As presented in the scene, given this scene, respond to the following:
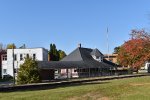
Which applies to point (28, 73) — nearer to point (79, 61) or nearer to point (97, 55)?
point (79, 61)

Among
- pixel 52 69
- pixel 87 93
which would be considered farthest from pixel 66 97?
pixel 52 69

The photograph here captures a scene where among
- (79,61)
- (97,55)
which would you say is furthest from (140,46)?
(97,55)

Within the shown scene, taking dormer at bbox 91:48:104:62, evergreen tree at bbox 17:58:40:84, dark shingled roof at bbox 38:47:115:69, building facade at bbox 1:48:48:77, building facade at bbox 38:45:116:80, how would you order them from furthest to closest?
dormer at bbox 91:48:104:62, building facade at bbox 1:48:48:77, dark shingled roof at bbox 38:47:115:69, building facade at bbox 38:45:116:80, evergreen tree at bbox 17:58:40:84

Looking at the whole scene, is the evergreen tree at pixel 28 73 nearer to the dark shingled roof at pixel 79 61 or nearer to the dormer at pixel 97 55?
the dark shingled roof at pixel 79 61

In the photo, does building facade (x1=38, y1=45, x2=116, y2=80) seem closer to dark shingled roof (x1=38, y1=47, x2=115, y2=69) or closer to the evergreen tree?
dark shingled roof (x1=38, y1=47, x2=115, y2=69)

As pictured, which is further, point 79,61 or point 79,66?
point 79,61

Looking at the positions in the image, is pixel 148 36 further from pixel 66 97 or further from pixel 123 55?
pixel 123 55

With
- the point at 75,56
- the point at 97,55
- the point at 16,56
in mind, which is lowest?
the point at 75,56

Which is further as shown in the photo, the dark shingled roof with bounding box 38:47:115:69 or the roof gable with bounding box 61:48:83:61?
the roof gable with bounding box 61:48:83:61

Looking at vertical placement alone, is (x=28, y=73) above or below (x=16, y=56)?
below

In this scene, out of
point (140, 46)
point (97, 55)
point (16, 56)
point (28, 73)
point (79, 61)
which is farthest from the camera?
point (97, 55)

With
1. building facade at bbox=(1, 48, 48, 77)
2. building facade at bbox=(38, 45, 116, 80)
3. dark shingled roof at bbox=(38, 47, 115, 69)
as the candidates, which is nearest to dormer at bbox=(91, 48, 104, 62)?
building facade at bbox=(38, 45, 116, 80)

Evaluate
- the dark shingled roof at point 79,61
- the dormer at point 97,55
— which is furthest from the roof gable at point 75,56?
the dormer at point 97,55

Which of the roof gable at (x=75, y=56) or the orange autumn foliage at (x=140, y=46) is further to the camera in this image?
the roof gable at (x=75, y=56)
